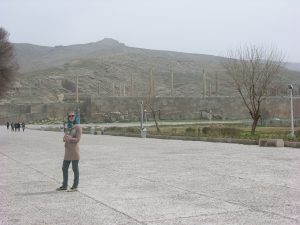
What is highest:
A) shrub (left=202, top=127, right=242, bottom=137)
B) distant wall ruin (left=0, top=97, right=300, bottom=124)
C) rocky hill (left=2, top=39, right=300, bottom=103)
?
rocky hill (left=2, top=39, right=300, bottom=103)

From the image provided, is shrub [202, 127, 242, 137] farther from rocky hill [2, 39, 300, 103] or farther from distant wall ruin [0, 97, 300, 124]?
rocky hill [2, 39, 300, 103]

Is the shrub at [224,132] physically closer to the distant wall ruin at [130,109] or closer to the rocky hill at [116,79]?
the distant wall ruin at [130,109]

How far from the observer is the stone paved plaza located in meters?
6.76

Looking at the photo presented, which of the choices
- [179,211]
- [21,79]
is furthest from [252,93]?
[21,79]

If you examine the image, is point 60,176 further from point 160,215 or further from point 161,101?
point 161,101

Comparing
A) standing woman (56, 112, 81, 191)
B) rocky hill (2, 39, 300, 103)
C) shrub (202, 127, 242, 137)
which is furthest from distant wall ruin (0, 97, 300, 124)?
standing woman (56, 112, 81, 191)

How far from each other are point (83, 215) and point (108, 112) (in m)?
67.7

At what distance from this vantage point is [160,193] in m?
8.62

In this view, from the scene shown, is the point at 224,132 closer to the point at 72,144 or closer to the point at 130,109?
the point at 72,144

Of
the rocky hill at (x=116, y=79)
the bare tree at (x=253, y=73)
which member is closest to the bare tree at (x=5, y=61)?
the bare tree at (x=253, y=73)

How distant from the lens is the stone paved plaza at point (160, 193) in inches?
266

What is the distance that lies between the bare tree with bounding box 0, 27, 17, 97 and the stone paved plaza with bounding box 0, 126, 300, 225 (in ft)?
80.6

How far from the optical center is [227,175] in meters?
10.7

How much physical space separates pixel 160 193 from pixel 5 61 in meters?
31.5
